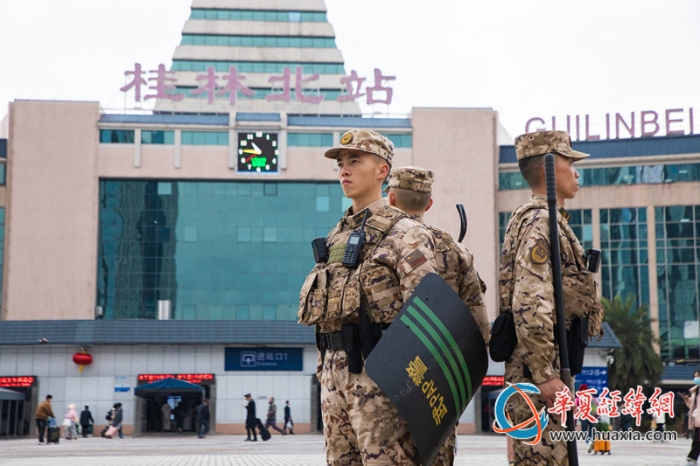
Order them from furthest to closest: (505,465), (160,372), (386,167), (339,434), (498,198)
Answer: (498,198), (160,372), (505,465), (386,167), (339,434)

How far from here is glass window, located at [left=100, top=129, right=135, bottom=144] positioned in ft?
194

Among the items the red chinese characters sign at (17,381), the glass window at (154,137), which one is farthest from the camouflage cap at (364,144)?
the glass window at (154,137)

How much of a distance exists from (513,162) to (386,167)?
57.1 metres

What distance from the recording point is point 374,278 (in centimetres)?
506

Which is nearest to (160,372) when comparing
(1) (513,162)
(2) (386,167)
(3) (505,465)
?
(3) (505,465)

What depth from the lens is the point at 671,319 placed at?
194 feet

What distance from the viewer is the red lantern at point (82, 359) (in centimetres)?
3756

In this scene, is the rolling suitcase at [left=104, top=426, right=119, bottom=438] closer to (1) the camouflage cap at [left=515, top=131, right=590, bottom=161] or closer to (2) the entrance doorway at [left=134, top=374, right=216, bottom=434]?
(2) the entrance doorway at [left=134, top=374, right=216, bottom=434]

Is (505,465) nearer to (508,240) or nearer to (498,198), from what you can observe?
(508,240)

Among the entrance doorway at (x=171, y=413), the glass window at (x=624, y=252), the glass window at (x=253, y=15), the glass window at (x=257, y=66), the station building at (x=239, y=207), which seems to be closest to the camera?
the entrance doorway at (x=171, y=413)

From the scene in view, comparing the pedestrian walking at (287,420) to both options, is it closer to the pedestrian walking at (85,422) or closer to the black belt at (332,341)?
the pedestrian walking at (85,422)

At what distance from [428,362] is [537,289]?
75cm

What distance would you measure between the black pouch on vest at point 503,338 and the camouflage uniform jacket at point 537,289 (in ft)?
0.13

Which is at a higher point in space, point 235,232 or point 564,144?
point 235,232
